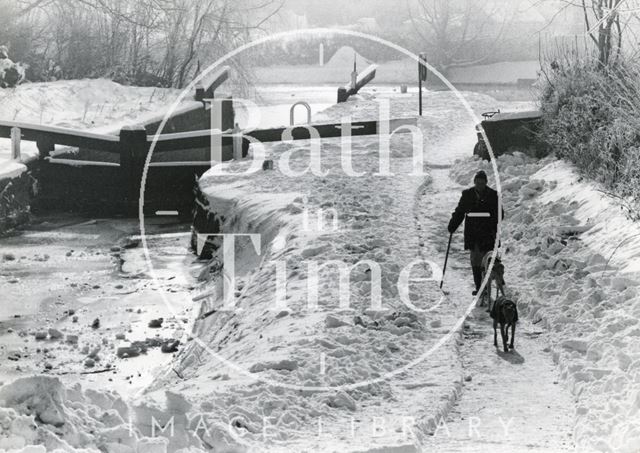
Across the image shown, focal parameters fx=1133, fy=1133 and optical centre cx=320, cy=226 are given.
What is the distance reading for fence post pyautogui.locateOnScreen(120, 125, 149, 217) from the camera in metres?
26.0

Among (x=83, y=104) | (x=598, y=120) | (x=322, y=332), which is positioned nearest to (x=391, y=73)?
(x=83, y=104)

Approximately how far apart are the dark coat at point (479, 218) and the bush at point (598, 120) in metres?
1.95

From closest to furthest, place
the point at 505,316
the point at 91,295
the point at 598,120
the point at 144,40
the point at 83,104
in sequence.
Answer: the point at 505,316 → the point at 598,120 → the point at 91,295 → the point at 83,104 → the point at 144,40

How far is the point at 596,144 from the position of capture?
16.8 m

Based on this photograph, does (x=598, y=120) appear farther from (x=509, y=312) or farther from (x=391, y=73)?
(x=391, y=73)

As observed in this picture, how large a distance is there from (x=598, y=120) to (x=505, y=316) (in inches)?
290

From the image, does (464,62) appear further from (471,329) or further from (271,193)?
(471,329)

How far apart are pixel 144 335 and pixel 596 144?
7.16 metres

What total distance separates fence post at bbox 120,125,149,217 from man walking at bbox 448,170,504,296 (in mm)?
14002

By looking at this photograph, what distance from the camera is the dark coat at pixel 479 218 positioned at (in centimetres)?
1299

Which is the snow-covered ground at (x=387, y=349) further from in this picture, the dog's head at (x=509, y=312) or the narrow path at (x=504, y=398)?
Answer: the dog's head at (x=509, y=312)

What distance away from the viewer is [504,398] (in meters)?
9.97

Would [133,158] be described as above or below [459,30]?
below

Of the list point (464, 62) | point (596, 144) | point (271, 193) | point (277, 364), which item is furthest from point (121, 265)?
point (464, 62)
